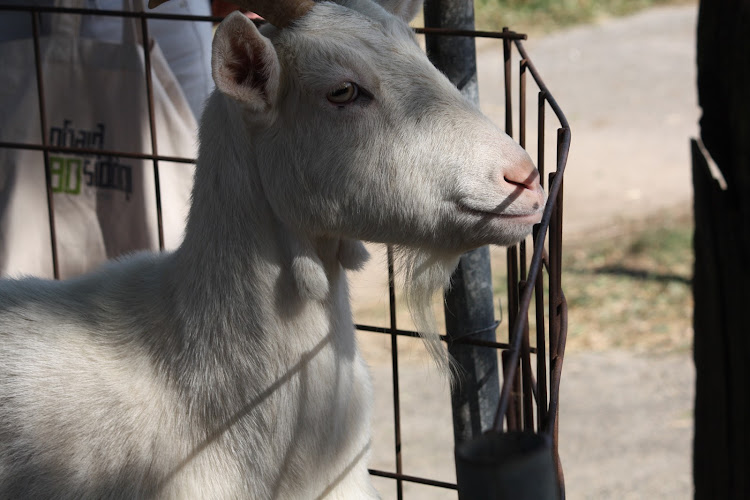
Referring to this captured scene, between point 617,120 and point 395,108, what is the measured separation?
7848 millimetres

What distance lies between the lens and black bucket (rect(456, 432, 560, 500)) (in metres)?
1.10

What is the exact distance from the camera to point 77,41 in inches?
122

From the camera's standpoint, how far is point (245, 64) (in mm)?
1970

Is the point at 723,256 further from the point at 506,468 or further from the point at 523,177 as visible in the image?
the point at 523,177

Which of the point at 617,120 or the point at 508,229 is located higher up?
the point at 617,120

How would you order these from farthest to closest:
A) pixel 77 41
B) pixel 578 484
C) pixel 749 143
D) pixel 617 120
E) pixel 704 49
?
pixel 617 120 < pixel 578 484 < pixel 77 41 < pixel 704 49 < pixel 749 143

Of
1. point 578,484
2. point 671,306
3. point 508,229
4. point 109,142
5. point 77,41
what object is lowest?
point 578,484

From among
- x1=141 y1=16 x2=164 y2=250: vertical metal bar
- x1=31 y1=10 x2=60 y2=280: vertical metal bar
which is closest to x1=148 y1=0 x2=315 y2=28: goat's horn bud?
x1=141 y1=16 x2=164 y2=250: vertical metal bar

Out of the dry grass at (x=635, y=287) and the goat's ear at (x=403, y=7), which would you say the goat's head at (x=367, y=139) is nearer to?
the goat's ear at (x=403, y=7)

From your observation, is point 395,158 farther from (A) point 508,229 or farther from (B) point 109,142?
(B) point 109,142

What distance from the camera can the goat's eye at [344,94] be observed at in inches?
78.7

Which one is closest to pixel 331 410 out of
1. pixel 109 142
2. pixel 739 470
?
pixel 739 470

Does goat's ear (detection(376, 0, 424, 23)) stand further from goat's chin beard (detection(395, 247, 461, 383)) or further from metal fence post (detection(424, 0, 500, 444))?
goat's chin beard (detection(395, 247, 461, 383))

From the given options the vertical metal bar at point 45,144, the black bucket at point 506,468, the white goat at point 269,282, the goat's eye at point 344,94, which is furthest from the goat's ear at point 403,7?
the black bucket at point 506,468
